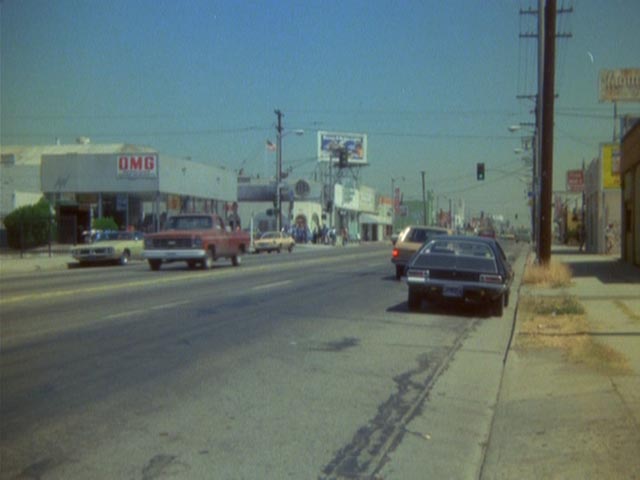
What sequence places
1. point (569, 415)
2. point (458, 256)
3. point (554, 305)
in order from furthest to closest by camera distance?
point (554, 305) < point (458, 256) < point (569, 415)

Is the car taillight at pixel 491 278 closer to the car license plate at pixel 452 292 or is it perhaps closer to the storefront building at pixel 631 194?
the car license plate at pixel 452 292

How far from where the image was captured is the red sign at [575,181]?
70312 mm

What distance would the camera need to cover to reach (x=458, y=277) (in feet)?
55.4

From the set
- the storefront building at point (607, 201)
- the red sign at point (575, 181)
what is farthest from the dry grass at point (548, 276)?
the red sign at point (575, 181)

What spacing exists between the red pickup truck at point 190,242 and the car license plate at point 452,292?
14080mm

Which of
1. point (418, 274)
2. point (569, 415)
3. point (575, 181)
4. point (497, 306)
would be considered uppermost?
point (575, 181)

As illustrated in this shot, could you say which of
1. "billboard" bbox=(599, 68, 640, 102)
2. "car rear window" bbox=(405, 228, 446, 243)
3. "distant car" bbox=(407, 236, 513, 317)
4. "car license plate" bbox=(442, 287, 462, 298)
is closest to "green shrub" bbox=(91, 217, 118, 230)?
"car rear window" bbox=(405, 228, 446, 243)

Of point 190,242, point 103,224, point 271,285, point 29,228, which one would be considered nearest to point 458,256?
point 271,285

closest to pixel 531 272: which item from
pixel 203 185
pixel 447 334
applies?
pixel 447 334

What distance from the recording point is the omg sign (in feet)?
178

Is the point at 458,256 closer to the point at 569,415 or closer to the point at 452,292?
the point at 452,292

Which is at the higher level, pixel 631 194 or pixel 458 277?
pixel 631 194

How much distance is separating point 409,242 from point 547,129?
546cm

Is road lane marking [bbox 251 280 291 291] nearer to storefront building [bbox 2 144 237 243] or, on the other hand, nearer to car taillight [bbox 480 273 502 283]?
car taillight [bbox 480 273 502 283]
